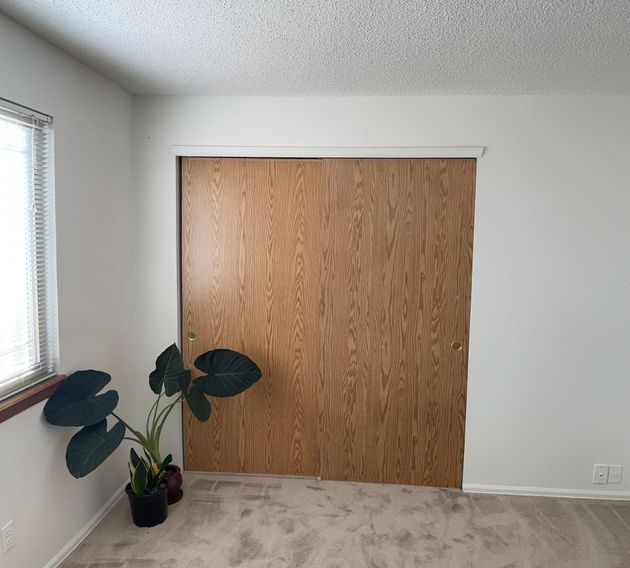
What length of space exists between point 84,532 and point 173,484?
461mm

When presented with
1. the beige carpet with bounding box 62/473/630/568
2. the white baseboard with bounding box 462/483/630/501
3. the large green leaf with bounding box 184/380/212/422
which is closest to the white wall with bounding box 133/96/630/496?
the white baseboard with bounding box 462/483/630/501

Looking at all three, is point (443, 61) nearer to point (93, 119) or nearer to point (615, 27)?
point (615, 27)

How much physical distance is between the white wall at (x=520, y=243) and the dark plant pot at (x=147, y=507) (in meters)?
0.92

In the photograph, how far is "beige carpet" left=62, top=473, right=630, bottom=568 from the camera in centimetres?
210

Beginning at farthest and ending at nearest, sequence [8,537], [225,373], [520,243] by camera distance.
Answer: [520,243]
[225,373]
[8,537]

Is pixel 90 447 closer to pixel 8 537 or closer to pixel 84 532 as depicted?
pixel 8 537

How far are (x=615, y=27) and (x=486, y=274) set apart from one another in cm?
130

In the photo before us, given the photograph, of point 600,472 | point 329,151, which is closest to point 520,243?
point 329,151

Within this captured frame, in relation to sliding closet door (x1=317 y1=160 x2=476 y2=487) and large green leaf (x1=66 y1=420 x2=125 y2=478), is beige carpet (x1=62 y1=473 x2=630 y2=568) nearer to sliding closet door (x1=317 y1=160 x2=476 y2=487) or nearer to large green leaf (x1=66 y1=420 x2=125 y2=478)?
sliding closet door (x1=317 y1=160 x2=476 y2=487)

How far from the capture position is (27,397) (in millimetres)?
1784

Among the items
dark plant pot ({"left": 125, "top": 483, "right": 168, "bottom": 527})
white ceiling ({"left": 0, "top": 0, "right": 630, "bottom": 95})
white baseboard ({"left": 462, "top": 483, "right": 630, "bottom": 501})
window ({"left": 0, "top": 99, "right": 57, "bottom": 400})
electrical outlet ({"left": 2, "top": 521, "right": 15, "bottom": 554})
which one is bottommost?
white baseboard ({"left": 462, "top": 483, "right": 630, "bottom": 501})

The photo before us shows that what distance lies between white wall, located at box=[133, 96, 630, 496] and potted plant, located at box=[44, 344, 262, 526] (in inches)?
18.6

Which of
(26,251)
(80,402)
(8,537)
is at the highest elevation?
(26,251)

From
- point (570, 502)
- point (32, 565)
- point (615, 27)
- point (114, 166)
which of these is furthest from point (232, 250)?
point (570, 502)
